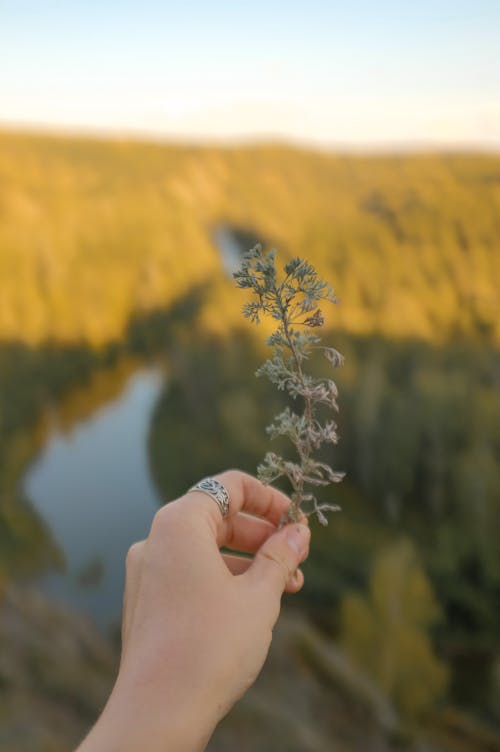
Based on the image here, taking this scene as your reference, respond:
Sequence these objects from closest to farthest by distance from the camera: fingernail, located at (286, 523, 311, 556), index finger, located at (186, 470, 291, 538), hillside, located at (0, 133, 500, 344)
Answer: index finger, located at (186, 470, 291, 538)
fingernail, located at (286, 523, 311, 556)
hillside, located at (0, 133, 500, 344)

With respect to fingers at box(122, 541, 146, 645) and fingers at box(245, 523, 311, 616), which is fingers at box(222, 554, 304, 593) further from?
fingers at box(122, 541, 146, 645)

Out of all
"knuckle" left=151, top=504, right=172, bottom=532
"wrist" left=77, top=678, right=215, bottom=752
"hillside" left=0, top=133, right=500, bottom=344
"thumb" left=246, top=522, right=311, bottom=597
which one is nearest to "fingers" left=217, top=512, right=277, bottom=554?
"thumb" left=246, top=522, right=311, bottom=597

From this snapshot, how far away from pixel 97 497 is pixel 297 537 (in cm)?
2861

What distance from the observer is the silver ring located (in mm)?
2689

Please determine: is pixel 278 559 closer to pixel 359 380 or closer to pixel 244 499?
pixel 244 499

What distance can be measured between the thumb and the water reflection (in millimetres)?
19937

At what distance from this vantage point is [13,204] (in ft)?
224

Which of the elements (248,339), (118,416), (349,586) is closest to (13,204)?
(118,416)

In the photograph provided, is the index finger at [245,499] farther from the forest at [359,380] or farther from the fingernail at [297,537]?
the forest at [359,380]

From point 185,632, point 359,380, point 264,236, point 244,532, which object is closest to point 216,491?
point 244,532

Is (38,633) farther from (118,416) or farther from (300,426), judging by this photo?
(118,416)

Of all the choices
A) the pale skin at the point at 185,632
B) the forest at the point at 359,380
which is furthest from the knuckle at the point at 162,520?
the forest at the point at 359,380

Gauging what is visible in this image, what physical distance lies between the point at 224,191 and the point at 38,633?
337 feet

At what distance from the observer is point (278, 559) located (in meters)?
2.66
